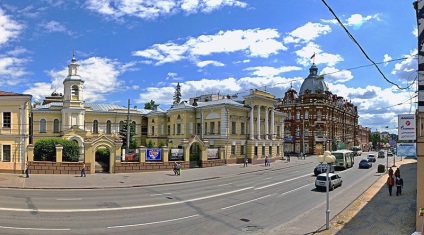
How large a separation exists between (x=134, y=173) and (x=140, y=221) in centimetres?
2136

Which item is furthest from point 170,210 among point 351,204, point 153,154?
point 153,154

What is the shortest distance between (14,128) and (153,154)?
14.6 m

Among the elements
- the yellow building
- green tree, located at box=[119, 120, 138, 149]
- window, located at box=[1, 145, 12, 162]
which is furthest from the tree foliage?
green tree, located at box=[119, 120, 138, 149]

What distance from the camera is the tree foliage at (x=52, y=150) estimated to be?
119ft

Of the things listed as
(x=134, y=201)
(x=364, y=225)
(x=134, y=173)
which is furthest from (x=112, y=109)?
(x=364, y=225)

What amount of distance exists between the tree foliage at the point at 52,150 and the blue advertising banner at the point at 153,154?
7680 mm

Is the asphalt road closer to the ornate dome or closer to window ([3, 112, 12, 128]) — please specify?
window ([3, 112, 12, 128])

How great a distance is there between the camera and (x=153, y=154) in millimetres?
39688

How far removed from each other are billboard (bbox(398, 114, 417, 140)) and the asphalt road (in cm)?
546

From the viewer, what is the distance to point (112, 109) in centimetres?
6856

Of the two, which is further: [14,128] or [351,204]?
[14,128]

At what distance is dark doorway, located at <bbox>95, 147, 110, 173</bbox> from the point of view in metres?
37.5

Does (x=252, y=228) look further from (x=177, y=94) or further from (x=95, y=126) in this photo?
(x=177, y=94)

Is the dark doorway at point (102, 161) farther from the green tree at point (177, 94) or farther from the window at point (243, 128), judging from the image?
the green tree at point (177, 94)
